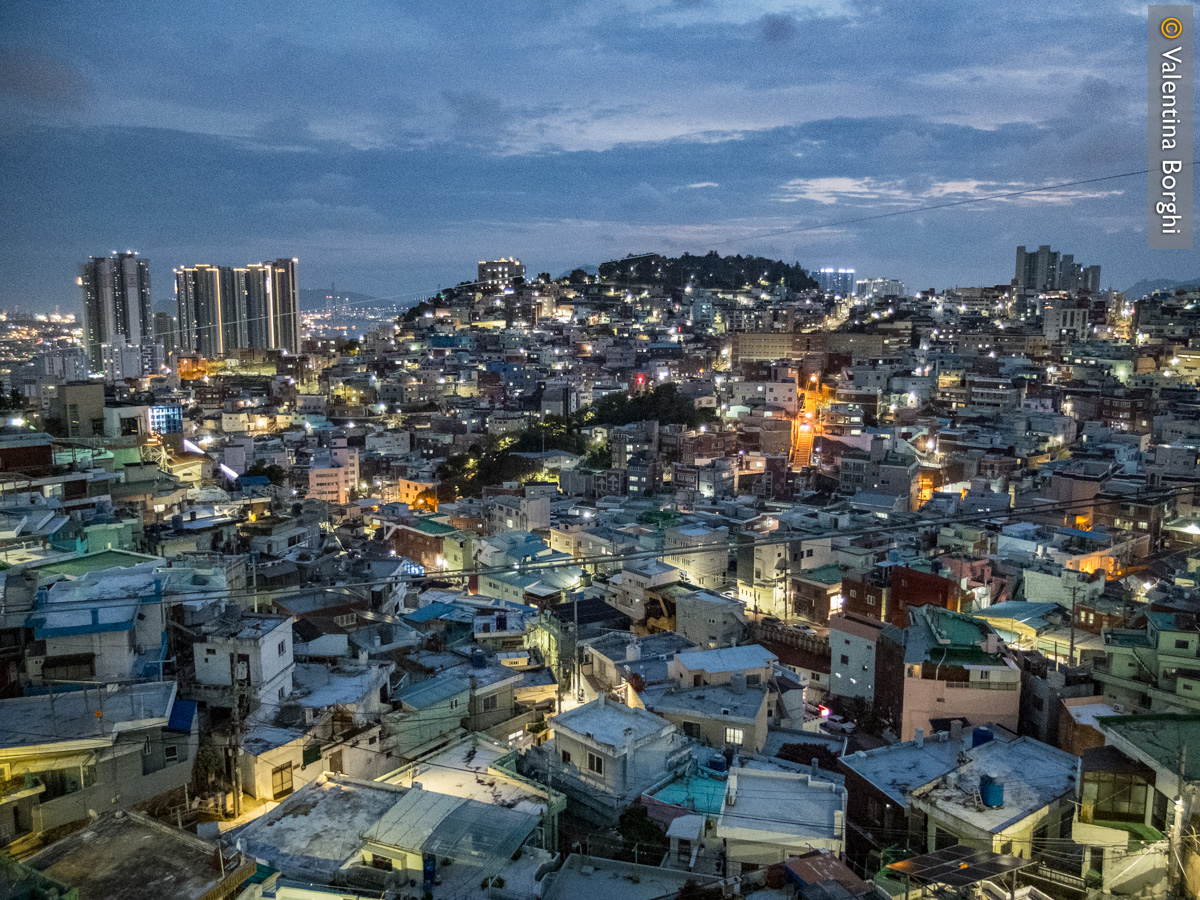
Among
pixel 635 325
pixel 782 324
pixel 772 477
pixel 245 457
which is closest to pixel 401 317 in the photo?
pixel 635 325

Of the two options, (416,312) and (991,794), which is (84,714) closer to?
(991,794)

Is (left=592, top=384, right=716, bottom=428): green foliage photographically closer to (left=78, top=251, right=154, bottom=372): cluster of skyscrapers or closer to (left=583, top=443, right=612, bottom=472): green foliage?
(left=583, top=443, right=612, bottom=472): green foliage

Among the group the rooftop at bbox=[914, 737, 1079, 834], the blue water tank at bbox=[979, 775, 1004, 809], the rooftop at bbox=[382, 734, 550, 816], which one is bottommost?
the rooftop at bbox=[382, 734, 550, 816]

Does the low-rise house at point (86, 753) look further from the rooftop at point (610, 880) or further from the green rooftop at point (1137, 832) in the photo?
the green rooftop at point (1137, 832)

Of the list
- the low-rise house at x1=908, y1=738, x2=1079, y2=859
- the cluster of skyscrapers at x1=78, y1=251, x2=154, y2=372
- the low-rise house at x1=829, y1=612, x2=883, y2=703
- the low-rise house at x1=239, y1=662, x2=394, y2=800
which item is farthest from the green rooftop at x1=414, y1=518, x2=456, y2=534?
the cluster of skyscrapers at x1=78, y1=251, x2=154, y2=372

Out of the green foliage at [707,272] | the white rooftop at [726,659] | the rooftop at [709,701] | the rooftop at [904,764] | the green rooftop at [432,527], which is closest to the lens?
the rooftop at [904,764]

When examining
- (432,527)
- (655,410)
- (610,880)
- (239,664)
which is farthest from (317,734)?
(655,410)

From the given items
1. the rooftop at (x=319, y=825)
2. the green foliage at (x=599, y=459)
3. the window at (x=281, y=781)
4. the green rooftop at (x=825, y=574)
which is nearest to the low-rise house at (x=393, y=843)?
the rooftop at (x=319, y=825)
